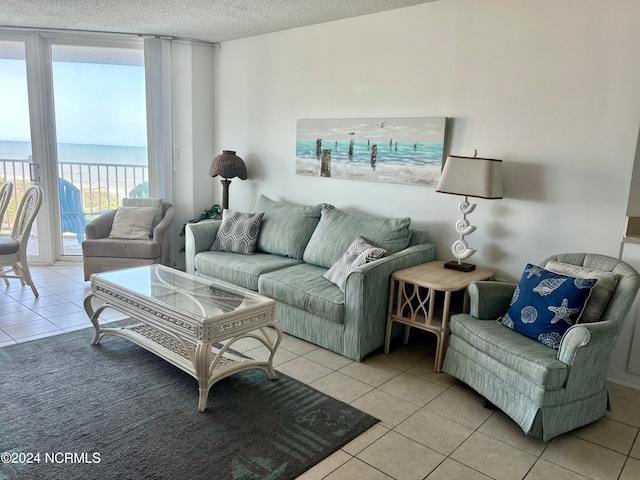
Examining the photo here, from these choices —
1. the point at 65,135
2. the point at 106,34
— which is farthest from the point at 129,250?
the point at 106,34

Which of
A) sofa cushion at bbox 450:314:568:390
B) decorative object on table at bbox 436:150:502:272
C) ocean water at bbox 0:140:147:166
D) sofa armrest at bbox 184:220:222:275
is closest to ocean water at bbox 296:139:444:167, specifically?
decorative object on table at bbox 436:150:502:272

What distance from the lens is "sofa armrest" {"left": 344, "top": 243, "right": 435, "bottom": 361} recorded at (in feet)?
9.55

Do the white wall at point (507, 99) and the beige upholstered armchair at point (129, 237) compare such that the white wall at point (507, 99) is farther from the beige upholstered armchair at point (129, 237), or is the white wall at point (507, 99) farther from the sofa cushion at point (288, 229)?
the beige upholstered armchair at point (129, 237)

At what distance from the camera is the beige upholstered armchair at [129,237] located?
4375mm

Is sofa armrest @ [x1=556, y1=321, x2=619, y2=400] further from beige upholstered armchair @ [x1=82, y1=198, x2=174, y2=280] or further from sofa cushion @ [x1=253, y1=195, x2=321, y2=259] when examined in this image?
beige upholstered armchair @ [x1=82, y1=198, x2=174, y2=280]

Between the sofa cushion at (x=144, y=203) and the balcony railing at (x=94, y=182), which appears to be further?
the balcony railing at (x=94, y=182)

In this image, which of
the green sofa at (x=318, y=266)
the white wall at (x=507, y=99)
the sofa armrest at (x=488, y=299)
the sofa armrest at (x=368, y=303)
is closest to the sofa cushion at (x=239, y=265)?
the green sofa at (x=318, y=266)

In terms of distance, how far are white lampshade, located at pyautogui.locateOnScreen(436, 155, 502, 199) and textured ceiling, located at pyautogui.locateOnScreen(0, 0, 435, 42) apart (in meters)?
1.28

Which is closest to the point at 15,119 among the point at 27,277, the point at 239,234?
the point at 27,277

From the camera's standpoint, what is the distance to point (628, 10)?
2.64 m

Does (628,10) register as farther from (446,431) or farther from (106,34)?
(106,34)

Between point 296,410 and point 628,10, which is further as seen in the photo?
point 628,10

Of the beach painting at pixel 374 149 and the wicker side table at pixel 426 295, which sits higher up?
the beach painting at pixel 374 149

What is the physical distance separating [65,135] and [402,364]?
4.22 metres
